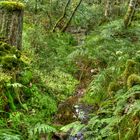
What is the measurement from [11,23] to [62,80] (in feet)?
6.50

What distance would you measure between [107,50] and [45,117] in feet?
11.7

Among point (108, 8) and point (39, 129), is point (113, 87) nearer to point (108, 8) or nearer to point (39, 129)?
point (39, 129)

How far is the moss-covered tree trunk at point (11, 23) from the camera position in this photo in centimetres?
873

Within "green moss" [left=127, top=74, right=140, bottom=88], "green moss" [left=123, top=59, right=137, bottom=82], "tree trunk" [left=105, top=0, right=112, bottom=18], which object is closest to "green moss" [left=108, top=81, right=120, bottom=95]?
"green moss" [left=123, top=59, right=137, bottom=82]

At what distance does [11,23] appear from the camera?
877 cm

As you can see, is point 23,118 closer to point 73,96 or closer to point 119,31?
point 73,96

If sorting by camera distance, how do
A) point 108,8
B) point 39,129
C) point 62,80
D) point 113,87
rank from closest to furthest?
point 39,129 → point 113,87 → point 62,80 → point 108,8

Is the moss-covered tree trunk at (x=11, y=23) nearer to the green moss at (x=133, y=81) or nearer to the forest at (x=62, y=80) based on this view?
the forest at (x=62, y=80)

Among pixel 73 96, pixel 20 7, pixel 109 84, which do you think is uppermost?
pixel 20 7

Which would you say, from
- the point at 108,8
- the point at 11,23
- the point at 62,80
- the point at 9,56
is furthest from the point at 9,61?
the point at 108,8

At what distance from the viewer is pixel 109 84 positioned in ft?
25.8

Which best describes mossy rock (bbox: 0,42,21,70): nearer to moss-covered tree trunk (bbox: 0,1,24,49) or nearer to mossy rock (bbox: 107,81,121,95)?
moss-covered tree trunk (bbox: 0,1,24,49)

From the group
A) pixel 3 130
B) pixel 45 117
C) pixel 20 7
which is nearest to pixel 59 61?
pixel 20 7

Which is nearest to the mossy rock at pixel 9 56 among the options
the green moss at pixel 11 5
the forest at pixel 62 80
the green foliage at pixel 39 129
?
the forest at pixel 62 80
